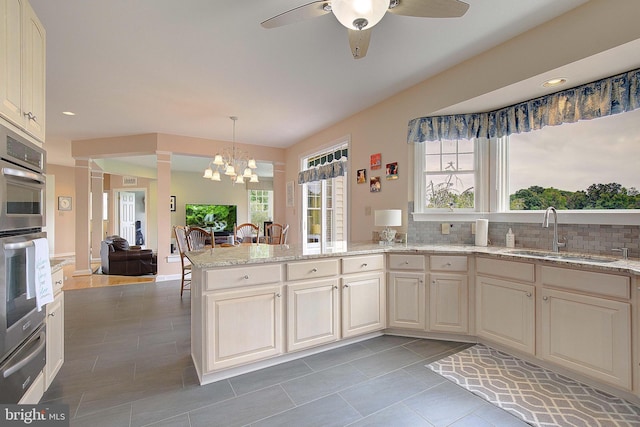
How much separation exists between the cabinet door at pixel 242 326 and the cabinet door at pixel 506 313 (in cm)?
180

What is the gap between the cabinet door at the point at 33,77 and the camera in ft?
5.05

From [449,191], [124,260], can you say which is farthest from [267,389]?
[124,260]

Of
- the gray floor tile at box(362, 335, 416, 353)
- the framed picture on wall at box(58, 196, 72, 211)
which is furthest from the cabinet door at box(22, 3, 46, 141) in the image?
the framed picture on wall at box(58, 196, 72, 211)

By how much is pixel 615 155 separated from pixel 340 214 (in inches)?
140

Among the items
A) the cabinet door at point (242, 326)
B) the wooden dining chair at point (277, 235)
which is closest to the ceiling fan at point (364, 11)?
the cabinet door at point (242, 326)

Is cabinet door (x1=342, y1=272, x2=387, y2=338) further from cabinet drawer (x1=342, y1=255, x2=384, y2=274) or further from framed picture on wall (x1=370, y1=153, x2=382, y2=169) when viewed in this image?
framed picture on wall (x1=370, y1=153, x2=382, y2=169)

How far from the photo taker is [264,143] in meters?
6.16

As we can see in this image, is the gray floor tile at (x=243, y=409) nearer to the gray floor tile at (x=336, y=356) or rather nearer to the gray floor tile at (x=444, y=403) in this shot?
the gray floor tile at (x=336, y=356)

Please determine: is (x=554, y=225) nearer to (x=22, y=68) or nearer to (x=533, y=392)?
(x=533, y=392)

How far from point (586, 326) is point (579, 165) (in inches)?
54.6

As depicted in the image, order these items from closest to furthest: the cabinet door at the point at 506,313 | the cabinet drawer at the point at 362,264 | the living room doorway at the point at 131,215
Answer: the cabinet door at the point at 506,313, the cabinet drawer at the point at 362,264, the living room doorway at the point at 131,215

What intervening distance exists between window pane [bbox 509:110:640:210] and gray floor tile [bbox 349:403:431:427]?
2243 millimetres

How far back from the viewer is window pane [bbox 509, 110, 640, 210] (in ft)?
7.47

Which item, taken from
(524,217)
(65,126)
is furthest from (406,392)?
(65,126)
